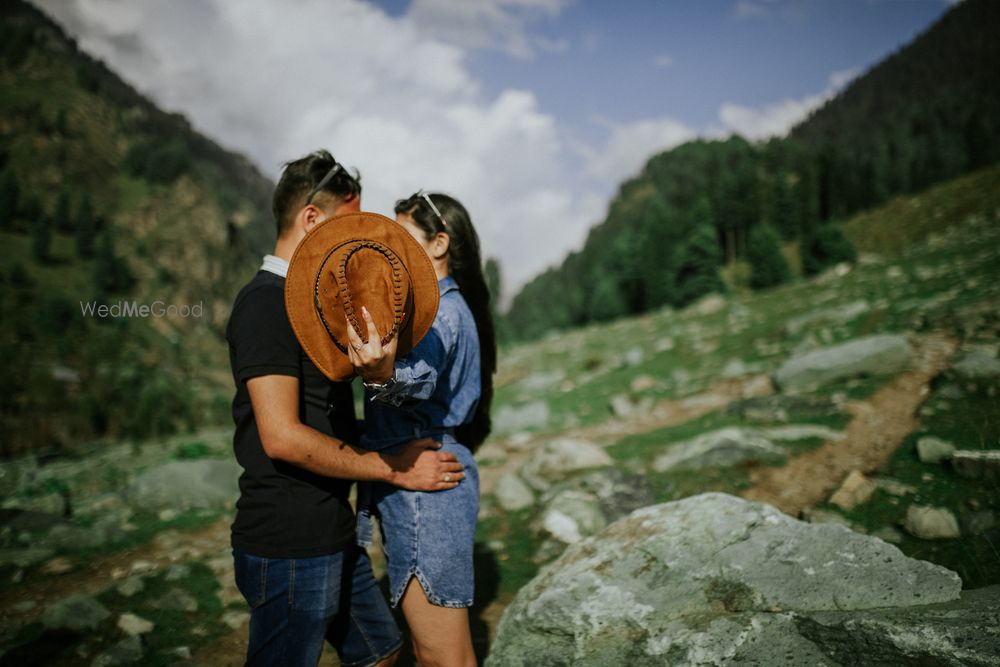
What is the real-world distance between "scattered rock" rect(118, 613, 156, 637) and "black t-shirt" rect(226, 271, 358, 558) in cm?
296

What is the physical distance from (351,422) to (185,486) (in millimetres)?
6487

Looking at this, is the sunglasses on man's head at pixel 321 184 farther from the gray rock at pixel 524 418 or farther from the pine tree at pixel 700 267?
the pine tree at pixel 700 267

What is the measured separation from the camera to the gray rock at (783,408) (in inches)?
280

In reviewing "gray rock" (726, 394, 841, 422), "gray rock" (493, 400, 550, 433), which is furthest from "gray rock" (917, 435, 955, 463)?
"gray rock" (493, 400, 550, 433)

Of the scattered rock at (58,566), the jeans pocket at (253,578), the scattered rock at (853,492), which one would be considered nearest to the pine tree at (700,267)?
the scattered rock at (853,492)

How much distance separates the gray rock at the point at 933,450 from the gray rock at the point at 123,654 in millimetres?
7230

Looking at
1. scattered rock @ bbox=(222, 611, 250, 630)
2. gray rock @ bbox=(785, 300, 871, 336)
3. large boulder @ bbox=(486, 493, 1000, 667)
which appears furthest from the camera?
gray rock @ bbox=(785, 300, 871, 336)

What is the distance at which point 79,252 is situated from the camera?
100938 millimetres

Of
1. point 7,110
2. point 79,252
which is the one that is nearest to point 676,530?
point 79,252

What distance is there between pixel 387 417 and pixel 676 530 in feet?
7.44

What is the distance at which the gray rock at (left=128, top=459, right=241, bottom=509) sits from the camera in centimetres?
721

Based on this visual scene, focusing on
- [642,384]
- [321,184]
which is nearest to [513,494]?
[321,184]

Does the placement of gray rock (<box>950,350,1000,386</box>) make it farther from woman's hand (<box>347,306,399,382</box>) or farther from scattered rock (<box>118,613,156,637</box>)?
scattered rock (<box>118,613,156,637</box>)

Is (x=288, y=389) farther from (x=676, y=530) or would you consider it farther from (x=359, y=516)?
(x=676, y=530)
